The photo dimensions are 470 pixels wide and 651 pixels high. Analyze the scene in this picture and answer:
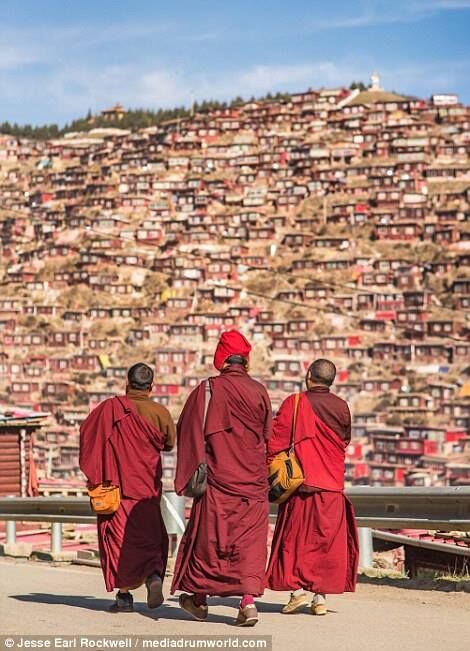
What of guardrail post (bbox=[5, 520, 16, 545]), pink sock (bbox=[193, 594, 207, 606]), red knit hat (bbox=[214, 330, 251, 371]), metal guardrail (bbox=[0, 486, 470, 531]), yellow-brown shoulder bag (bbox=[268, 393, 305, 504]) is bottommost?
guardrail post (bbox=[5, 520, 16, 545])

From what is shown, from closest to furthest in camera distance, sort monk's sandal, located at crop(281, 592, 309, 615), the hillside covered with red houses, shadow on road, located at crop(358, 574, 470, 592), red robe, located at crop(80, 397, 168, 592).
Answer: monk's sandal, located at crop(281, 592, 309, 615) < red robe, located at crop(80, 397, 168, 592) < shadow on road, located at crop(358, 574, 470, 592) < the hillside covered with red houses

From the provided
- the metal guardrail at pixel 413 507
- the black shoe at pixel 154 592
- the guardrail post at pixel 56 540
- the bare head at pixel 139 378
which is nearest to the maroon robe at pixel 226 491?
the black shoe at pixel 154 592

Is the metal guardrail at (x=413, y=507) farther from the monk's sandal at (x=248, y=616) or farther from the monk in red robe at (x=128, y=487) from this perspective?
the monk's sandal at (x=248, y=616)

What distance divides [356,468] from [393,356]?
70.3 feet

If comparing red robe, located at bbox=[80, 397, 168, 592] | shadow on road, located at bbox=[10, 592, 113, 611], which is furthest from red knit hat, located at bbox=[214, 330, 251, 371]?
shadow on road, located at bbox=[10, 592, 113, 611]

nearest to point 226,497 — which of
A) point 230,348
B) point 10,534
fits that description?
point 230,348

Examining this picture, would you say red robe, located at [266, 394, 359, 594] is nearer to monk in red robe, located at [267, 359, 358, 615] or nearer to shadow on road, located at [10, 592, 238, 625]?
monk in red robe, located at [267, 359, 358, 615]

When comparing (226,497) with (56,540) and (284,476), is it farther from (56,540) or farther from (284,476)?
(56,540)

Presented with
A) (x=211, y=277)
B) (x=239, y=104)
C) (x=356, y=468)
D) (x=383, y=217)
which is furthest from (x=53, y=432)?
(x=239, y=104)

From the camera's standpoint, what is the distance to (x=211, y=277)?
10581cm

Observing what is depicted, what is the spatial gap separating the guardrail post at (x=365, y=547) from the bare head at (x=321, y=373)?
8.00 ft

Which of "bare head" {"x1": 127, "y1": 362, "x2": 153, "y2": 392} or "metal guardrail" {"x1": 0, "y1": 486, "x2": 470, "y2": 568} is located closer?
"bare head" {"x1": 127, "y1": 362, "x2": 153, "y2": 392}

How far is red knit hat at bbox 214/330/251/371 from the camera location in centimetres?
740

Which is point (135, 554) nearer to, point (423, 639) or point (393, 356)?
point (423, 639)
